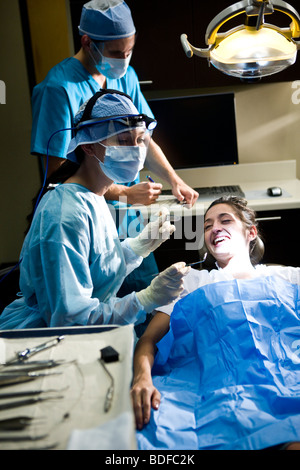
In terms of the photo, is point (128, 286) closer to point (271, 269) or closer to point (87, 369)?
point (271, 269)

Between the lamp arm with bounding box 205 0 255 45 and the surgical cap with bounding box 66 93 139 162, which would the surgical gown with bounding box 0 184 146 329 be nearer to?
the surgical cap with bounding box 66 93 139 162

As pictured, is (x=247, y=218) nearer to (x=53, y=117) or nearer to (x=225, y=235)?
(x=225, y=235)

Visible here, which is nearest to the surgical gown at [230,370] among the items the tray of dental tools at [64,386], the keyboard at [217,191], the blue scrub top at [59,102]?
the tray of dental tools at [64,386]

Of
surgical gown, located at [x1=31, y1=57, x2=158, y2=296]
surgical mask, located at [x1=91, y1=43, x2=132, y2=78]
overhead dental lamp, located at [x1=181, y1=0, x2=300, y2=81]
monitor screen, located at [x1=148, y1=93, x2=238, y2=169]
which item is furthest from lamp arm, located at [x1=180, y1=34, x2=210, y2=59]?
monitor screen, located at [x1=148, y1=93, x2=238, y2=169]

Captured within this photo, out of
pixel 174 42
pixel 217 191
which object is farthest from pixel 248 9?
pixel 217 191

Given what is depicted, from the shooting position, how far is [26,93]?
3.27m

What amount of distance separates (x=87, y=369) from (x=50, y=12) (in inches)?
97.4

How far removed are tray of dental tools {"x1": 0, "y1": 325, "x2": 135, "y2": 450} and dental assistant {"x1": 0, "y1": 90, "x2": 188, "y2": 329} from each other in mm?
219

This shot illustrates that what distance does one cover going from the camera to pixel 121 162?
161 cm

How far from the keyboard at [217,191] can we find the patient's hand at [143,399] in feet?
4.97

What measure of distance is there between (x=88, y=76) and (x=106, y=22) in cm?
28

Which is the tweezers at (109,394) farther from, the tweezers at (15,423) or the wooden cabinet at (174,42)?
the wooden cabinet at (174,42)

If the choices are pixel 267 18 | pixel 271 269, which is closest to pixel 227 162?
pixel 267 18

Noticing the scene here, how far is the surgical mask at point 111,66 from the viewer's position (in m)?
2.05
